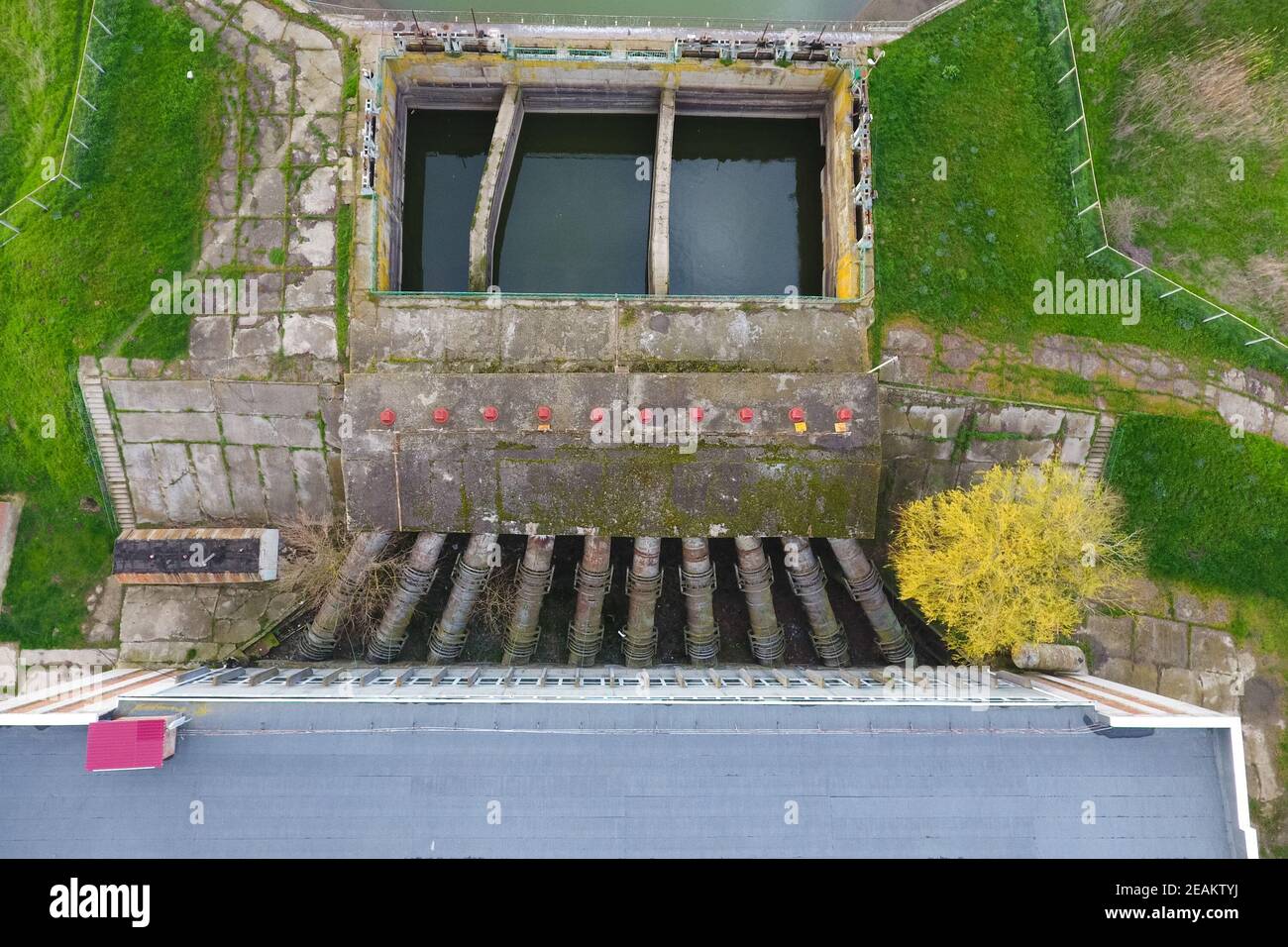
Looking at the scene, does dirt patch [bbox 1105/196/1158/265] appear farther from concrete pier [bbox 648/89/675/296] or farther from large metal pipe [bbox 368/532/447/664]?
large metal pipe [bbox 368/532/447/664]

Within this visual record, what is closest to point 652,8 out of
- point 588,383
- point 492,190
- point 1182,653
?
point 492,190

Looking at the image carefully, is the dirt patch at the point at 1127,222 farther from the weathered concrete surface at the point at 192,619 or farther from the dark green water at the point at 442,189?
the weathered concrete surface at the point at 192,619

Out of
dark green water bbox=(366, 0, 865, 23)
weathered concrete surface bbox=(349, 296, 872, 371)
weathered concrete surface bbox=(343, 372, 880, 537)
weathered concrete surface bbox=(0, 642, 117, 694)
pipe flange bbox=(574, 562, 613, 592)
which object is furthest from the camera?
dark green water bbox=(366, 0, 865, 23)

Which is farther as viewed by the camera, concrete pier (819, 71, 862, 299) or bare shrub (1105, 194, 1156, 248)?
bare shrub (1105, 194, 1156, 248)

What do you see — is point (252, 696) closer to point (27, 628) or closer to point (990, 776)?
point (27, 628)

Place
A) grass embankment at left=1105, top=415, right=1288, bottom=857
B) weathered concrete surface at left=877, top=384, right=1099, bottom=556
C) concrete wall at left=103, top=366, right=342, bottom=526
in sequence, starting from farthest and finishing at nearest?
grass embankment at left=1105, top=415, right=1288, bottom=857 → weathered concrete surface at left=877, top=384, right=1099, bottom=556 → concrete wall at left=103, top=366, right=342, bottom=526

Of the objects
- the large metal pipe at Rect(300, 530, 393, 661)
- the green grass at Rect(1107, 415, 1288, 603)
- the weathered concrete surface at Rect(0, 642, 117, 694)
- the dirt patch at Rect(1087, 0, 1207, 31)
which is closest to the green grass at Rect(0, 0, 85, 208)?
the weathered concrete surface at Rect(0, 642, 117, 694)
